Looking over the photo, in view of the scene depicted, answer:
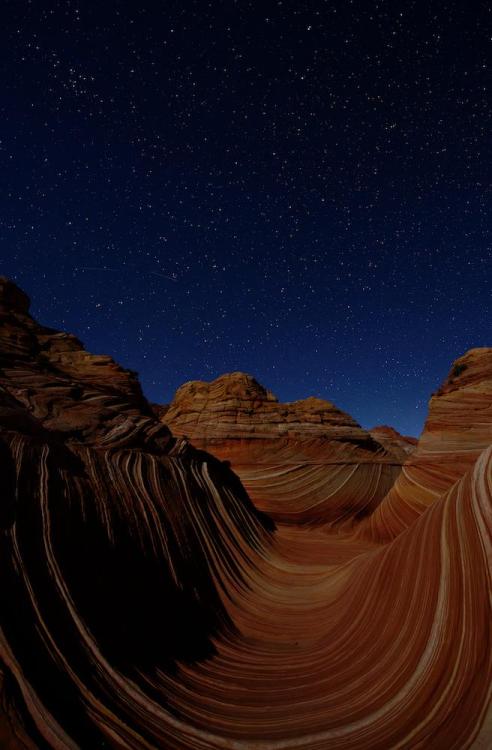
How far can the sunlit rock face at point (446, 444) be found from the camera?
5.51 metres

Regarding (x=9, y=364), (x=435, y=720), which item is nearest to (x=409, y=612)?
(x=435, y=720)

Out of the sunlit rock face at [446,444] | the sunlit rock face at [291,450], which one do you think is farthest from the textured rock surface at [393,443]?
the sunlit rock face at [446,444]

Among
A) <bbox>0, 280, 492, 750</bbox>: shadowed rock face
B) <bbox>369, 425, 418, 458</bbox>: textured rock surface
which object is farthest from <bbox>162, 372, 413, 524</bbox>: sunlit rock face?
<bbox>0, 280, 492, 750</bbox>: shadowed rock face

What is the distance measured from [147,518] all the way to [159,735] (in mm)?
1606

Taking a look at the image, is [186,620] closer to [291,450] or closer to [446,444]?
[446,444]

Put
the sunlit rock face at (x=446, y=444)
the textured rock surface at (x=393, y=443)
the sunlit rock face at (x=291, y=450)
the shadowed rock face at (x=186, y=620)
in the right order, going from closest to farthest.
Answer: the shadowed rock face at (x=186, y=620)
the sunlit rock face at (x=446, y=444)
the sunlit rock face at (x=291, y=450)
the textured rock surface at (x=393, y=443)

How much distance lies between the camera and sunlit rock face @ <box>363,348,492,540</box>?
5.51m

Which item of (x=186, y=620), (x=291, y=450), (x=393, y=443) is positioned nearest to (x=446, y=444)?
(x=291, y=450)

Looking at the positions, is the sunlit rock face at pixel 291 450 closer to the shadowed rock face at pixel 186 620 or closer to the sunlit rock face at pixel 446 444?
the sunlit rock face at pixel 446 444

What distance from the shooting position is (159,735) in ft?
4.11

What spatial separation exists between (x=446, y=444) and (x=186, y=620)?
207 inches

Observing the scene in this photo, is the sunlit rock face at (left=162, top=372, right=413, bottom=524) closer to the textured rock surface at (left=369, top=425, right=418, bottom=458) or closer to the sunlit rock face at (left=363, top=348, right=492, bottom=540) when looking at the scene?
the textured rock surface at (left=369, top=425, right=418, bottom=458)

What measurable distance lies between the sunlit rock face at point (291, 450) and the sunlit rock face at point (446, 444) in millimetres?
1748

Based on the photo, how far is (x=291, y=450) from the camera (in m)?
9.63
